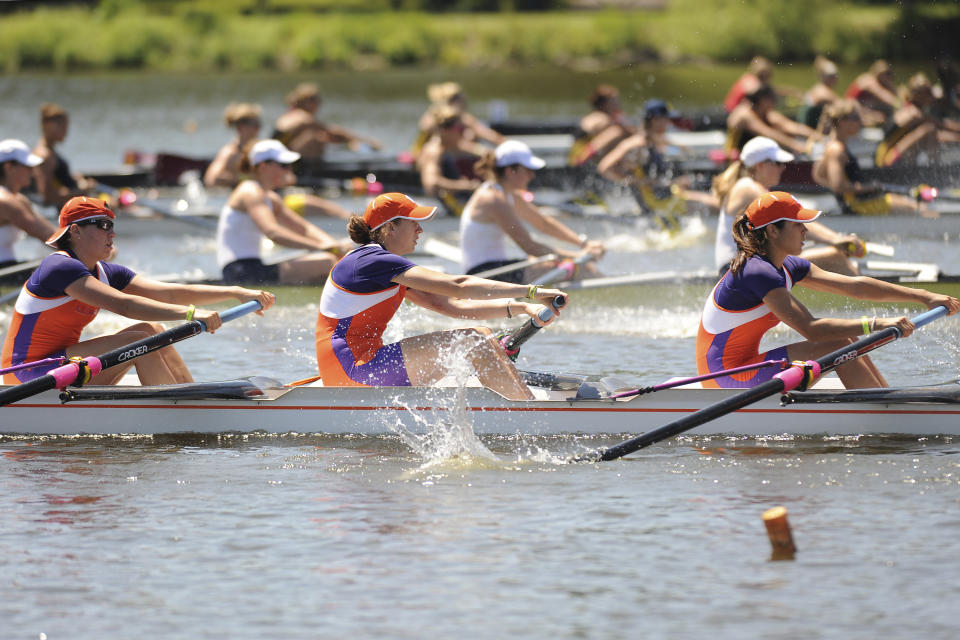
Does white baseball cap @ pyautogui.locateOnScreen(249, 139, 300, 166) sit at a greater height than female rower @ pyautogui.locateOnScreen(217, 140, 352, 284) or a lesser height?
greater

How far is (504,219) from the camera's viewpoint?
1240cm

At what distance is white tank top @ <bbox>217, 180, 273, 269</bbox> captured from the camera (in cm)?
1308

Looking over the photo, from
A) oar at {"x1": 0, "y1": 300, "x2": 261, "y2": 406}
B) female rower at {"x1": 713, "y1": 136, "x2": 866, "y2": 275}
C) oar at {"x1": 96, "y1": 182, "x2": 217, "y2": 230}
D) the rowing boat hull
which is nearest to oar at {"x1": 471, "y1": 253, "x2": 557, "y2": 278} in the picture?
female rower at {"x1": 713, "y1": 136, "x2": 866, "y2": 275}

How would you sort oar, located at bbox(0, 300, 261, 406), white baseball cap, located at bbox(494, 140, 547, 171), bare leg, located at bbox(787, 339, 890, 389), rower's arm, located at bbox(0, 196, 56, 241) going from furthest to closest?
rower's arm, located at bbox(0, 196, 56, 241), white baseball cap, located at bbox(494, 140, 547, 171), bare leg, located at bbox(787, 339, 890, 389), oar, located at bbox(0, 300, 261, 406)

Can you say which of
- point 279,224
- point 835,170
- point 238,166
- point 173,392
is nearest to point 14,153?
point 279,224

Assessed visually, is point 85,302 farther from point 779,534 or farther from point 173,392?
point 779,534

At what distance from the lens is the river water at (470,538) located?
239 inches

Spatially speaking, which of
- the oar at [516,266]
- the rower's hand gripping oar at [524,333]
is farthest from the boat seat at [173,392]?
the oar at [516,266]

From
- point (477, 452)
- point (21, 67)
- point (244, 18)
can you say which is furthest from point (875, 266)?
point (244, 18)

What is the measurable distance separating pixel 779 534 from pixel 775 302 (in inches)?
69.1

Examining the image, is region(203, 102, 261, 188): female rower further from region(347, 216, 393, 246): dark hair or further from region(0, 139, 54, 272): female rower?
region(347, 216, 393, 246): dark hair

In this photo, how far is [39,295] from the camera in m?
8.59

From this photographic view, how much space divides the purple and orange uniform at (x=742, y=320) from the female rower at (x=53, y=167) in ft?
33.0

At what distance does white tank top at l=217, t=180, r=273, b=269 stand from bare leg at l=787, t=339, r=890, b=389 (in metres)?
5.97
